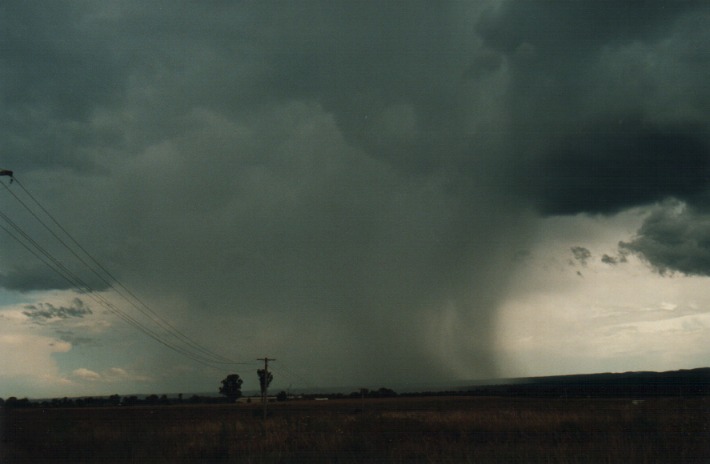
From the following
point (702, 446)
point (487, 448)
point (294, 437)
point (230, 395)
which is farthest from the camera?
point (230, 395)

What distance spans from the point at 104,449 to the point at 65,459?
245 cm

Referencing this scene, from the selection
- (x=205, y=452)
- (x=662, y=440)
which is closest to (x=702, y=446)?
(x=662, y=440)

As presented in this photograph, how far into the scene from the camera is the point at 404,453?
20906 millimetres

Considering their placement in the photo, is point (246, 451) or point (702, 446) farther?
point (246, 451)

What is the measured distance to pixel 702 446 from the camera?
20.5m

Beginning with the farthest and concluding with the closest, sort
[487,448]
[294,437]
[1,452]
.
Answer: [294,437] < [1,452] < [487,448]

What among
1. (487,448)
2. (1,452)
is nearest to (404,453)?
(487,448)

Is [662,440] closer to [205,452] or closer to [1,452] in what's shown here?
[205,452]

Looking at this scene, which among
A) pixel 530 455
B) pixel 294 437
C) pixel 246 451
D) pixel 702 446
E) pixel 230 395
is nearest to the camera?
pixel 530 455

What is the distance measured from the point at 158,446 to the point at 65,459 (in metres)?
4.07

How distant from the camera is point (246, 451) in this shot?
2370 centimetres

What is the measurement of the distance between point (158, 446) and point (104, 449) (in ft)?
8.48

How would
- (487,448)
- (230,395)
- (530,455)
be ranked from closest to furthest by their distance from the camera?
(530,455)
(487,448)
(230,395)

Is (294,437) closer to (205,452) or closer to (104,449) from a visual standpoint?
(205,452)
